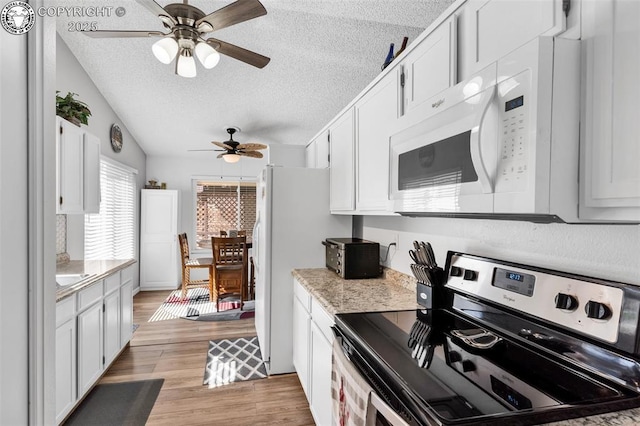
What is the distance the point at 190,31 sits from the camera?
1.96m

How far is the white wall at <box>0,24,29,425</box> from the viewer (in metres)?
0.56

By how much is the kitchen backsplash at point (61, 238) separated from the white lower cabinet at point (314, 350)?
7.38ft

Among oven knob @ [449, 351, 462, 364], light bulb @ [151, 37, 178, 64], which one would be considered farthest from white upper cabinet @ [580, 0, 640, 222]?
light bulb @ [151, 37, 178, 64]

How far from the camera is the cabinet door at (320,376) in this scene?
68.7 inches

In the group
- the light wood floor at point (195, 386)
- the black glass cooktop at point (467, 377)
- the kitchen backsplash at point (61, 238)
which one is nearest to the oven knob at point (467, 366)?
the black glass cooktop at point (467, 377)

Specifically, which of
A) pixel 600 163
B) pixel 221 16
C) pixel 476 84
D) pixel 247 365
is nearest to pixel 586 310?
pixel 600 163

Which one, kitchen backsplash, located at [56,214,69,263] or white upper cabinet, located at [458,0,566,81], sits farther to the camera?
kitchen backsplash, located at [56,214,69,263]

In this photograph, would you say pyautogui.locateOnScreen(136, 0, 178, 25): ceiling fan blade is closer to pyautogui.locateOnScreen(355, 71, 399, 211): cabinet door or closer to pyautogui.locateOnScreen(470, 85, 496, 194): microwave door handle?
pyautogui.locateOnScreen(355, 71, 399, 211): cabinet door

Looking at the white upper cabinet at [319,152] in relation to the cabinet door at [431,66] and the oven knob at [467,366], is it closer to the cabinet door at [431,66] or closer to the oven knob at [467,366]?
the cabinet door at [431,66]

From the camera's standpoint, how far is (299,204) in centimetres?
283

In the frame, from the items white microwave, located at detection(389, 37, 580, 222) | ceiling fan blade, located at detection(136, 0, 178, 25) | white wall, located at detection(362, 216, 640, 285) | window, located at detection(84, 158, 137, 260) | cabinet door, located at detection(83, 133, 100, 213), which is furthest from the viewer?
window, located at detection(84, 158, 137, 260)

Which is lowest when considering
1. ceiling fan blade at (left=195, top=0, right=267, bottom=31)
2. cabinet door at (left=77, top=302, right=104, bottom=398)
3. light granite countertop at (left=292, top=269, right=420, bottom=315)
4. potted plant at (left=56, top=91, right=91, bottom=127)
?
cabinet door at (left=77, top=302, right=104, bottom=398)

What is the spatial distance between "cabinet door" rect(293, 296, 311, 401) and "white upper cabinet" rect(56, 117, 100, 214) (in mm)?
1848

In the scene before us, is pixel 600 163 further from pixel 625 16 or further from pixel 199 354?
pixel 199 354
